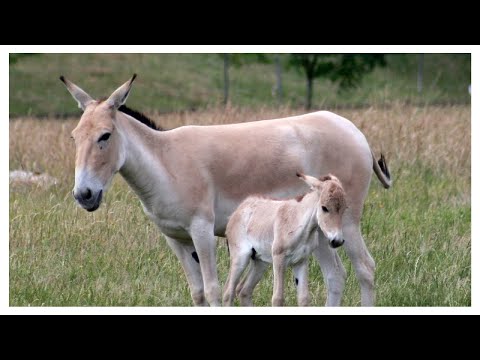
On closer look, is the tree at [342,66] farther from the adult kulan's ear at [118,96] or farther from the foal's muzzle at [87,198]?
the foal's muzzle at [87,198]

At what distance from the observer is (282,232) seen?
7453mm

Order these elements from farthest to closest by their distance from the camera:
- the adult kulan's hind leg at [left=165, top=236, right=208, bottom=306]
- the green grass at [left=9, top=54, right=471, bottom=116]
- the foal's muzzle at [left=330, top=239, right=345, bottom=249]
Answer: the green grass at [left=9, top=54, right=471, bottom=116] < the adult kulan's hind leg at [left=165, top=236, right=208, bottom=306] < the foal's muzzle at [left=330, top=239, right=345, bottom=249]

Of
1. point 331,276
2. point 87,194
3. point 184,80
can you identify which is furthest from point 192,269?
point 184,80

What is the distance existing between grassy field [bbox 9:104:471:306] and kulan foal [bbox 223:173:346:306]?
3.66ft

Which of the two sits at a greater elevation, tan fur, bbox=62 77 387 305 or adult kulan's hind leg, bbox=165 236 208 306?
tan fur, bbox=62 77 387 305

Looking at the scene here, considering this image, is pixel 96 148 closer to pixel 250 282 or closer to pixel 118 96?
pixel 118 96

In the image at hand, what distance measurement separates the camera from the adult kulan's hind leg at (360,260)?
8.69m

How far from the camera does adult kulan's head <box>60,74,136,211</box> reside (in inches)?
278

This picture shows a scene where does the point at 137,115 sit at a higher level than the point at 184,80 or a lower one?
lower

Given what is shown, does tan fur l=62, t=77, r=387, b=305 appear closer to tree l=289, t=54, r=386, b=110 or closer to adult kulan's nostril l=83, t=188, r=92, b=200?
adult kulan's nostril l=83, t=188, r=92, b=200

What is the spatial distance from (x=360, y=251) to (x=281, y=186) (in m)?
1.18

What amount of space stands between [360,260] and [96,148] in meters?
3.22

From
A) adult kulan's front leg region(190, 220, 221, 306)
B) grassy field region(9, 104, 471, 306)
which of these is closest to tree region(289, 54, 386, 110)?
grassy field region(9, 104, 471, 306)

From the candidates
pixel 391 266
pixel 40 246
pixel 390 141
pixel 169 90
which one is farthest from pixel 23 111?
pixel 391 266
